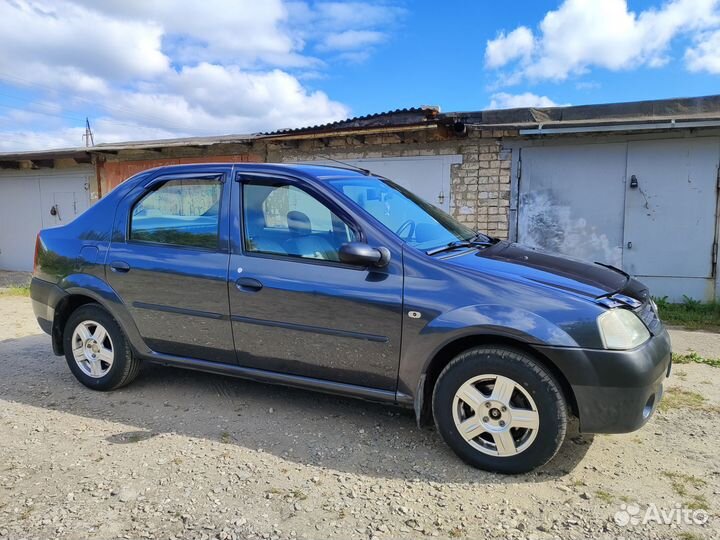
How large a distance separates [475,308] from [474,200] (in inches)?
243

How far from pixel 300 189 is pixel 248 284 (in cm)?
73

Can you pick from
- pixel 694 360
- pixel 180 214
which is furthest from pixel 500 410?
pixel 694 360

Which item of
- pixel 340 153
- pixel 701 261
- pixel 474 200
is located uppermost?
pixel 340 153

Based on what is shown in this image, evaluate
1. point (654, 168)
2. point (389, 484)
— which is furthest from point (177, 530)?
point (654, 168)

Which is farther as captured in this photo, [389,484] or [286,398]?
[286,398]

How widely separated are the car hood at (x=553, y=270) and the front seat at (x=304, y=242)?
0.77m

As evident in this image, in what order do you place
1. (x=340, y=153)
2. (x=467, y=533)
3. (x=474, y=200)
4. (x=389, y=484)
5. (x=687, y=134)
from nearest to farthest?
(x=467, y=533)
(x=389, y=484)
(x=687, y=134)
(x=474, y=200)
(x=340, y=153)

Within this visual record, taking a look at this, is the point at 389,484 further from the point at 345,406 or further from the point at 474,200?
the point at 474,200

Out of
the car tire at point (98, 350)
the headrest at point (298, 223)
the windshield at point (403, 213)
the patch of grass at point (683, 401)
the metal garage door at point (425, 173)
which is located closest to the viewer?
the windshield at point (403, 213)

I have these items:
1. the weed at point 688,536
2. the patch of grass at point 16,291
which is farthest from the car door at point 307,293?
the patch of grass at point 16,291

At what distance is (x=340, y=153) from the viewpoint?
9680 mm

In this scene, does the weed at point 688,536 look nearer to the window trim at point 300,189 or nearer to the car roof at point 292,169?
the window trim at point 300,189

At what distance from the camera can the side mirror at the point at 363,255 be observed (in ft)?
9.96

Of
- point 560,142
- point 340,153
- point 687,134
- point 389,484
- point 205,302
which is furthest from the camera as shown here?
point 340,153
